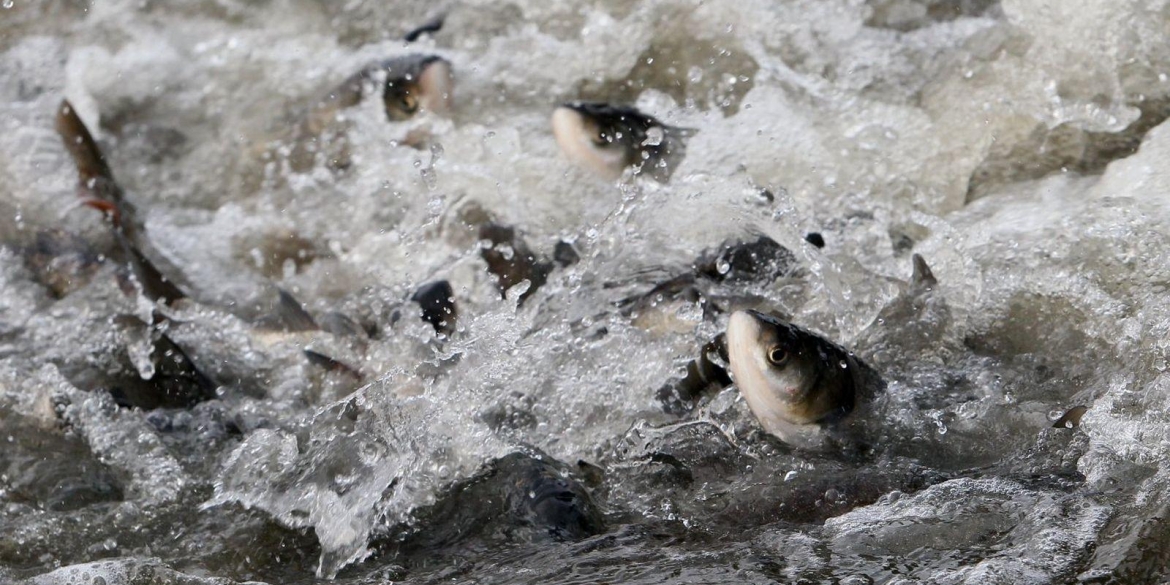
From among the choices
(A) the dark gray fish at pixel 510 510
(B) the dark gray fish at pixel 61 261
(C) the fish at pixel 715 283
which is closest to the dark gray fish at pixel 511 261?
(C) the fish at pixel 715 283

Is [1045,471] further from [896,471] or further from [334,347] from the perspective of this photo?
[334,347]

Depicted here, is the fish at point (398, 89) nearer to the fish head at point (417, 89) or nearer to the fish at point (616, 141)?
the fish head at point (417, 89)

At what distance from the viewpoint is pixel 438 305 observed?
115 inches

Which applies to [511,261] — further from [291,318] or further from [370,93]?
[370,93]

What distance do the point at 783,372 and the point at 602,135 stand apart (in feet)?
4.25

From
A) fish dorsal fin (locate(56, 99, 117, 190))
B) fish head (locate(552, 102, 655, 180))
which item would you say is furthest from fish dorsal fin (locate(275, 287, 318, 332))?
fish dorsal fin (locate(56, 99, 117, 190))

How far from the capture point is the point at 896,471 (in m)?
2.19

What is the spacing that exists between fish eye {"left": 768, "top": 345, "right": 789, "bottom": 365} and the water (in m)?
0.18

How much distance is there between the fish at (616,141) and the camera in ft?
11.0

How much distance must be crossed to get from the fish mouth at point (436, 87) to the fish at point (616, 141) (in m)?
0.57

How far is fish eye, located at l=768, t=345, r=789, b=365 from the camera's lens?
2.24m

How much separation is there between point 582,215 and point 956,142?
103 cm

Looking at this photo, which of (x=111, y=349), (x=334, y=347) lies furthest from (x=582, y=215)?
(x=111, y=349)

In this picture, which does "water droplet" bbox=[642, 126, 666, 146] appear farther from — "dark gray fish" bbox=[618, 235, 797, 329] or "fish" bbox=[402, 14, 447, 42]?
"fish" bbox=[402, 14, 447, 42]
